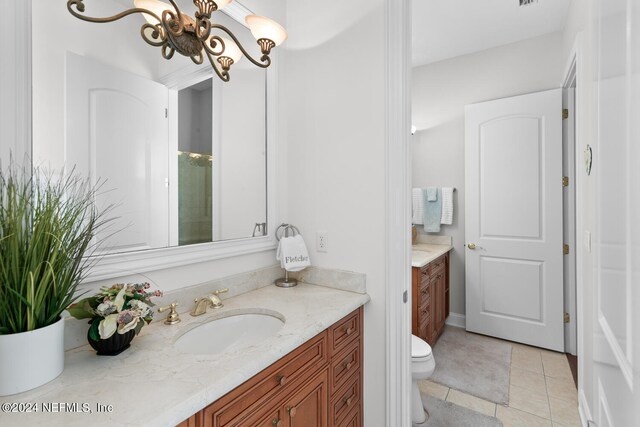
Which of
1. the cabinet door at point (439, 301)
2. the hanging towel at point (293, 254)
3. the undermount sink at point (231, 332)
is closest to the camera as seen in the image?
the undermount sink at point (231, 332)

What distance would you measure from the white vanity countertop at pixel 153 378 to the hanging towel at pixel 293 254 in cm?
39

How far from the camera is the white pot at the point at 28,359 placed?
2.10 ft

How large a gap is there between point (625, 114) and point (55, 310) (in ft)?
4.79

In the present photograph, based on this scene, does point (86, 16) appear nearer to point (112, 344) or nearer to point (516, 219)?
point (112, 344)

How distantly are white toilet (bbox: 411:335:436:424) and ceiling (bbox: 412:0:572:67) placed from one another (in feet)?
8.28

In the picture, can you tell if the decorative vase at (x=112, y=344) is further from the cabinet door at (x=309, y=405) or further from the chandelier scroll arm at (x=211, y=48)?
the chandelier scroll arm at (x=211, y=48)

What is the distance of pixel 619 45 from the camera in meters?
0.76

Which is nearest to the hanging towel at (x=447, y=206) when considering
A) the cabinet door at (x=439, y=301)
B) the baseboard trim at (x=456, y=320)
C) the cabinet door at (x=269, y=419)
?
the cabinet door at (x=439, y=301)

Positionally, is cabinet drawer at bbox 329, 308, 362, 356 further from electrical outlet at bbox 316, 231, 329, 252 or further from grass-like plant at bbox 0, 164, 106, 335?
grass-like plant at bbox 0, 164, 106, 335

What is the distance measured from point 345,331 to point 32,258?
3.49 ft

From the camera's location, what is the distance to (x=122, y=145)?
3.42 ft

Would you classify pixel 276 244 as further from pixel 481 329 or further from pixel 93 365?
pixel 481 329

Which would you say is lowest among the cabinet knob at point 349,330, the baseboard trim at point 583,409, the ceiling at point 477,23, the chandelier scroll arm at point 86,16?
the baseboard trim at point 583,409

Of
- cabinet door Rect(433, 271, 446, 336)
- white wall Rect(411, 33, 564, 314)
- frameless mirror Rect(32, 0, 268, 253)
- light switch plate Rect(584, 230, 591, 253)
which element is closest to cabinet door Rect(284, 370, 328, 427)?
frameless mirror Rect(32, 0, 268, 253)
